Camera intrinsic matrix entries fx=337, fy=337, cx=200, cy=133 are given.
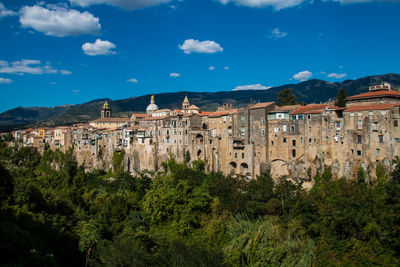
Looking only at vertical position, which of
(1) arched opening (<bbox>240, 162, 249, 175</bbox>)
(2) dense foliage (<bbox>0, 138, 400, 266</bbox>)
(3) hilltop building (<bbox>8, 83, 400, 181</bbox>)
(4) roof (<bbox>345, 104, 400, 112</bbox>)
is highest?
(4) roof (<bbox>345, 104, 400, 112</bbox>)

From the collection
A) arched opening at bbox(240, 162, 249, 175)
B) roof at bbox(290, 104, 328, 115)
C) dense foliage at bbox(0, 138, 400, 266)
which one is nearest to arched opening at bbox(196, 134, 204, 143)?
arched opening at bbox(240, 162, 249, 175)

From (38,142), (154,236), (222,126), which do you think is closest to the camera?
(154,236)

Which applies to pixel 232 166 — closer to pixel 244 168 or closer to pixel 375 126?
pixel 244 168

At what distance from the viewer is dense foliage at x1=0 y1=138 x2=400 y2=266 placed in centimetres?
2700

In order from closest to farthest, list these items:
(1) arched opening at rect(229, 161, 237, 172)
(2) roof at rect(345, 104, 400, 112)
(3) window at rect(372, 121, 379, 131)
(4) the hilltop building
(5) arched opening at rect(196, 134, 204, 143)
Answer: (2) roof at rect(345, 104, 400, 112) < (3) window at rect(372, 121, 379, 131) < (4) the hilltop building < (1) arched opening at rect(229, 161, 237, 172) < (5) arched opening at rect(196, 134, 204, 143)

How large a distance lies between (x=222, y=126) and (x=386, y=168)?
2614 cm

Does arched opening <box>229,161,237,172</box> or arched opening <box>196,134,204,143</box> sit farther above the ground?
arched opening <box>196,134,204,143</box>

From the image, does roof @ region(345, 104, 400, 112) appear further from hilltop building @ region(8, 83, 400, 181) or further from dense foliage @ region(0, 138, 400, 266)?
dense foliage @ region(0, 138, 400, 266)

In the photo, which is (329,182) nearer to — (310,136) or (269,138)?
(310,136)

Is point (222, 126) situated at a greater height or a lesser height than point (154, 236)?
greater

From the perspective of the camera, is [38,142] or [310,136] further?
[38,142]

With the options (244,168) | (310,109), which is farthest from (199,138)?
(310,109)

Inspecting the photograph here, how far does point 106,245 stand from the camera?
31141 mm

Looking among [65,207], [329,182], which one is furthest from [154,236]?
[329,182]
